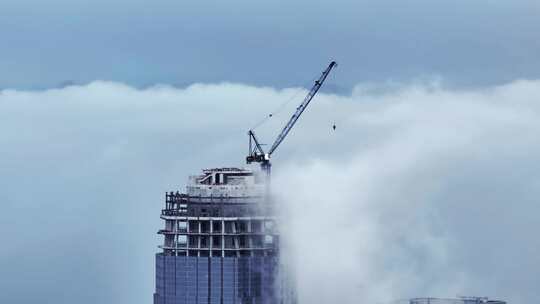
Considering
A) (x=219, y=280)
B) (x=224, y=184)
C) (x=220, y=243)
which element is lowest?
(x=219, y=280)

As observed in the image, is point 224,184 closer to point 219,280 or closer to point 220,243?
point 220,243

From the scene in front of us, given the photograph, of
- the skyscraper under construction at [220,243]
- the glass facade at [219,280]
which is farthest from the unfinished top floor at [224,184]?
the glass facade at [219,280]

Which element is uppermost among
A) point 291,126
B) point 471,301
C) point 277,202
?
point 291,126

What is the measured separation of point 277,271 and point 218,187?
1000 centimetres

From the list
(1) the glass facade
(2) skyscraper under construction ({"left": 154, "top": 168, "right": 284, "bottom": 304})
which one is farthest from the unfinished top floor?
(1) the glass facade

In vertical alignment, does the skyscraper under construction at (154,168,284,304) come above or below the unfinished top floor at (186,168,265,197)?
below

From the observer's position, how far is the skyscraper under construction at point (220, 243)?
388 ft

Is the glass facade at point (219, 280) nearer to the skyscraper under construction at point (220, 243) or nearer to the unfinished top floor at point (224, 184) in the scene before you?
the skyscraper under construction at point (220, 243)

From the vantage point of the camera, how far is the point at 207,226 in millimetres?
119875

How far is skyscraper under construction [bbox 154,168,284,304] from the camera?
118 m

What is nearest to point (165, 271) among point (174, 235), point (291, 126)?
point (174, 235)

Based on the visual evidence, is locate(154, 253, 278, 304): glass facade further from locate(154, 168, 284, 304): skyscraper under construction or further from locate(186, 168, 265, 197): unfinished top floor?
locate(186, 168, 265, 197): unfinished top floor

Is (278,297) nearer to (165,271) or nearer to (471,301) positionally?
(165,271)

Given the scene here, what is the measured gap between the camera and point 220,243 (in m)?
119
